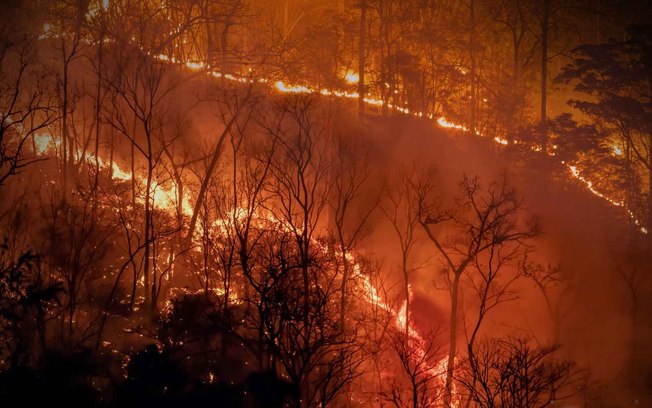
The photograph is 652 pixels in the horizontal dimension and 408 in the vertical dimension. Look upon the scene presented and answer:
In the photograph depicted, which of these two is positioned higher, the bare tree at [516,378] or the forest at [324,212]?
the forest at [324,212]

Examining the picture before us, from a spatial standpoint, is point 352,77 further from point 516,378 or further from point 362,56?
point 516,378

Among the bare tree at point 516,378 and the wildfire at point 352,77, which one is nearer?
the bare tree at point 516,378

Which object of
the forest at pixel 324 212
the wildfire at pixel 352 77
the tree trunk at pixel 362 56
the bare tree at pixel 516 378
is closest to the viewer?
the bare tree at pixel 516 378

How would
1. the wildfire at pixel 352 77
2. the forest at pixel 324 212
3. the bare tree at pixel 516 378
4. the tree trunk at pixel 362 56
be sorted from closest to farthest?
the bare tree at pixel 516 378
the forest at pixel 324 212
the tree trunk at pixel 362 56
the wildfire at pixel 352 77

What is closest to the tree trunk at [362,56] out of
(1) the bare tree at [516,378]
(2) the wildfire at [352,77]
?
(2) the wildfire at [352,77]

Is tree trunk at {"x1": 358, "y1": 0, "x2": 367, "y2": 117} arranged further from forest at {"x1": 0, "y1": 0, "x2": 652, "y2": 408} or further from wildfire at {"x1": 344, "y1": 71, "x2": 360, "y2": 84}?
wildfire at {"x1": 344, "y1": 71, "x2": 360, "y2": 84}

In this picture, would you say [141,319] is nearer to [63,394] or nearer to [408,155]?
[63,394]

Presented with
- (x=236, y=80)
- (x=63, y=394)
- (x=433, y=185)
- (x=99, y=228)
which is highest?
(x=236, y=80)

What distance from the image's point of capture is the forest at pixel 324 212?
20984 millimetres

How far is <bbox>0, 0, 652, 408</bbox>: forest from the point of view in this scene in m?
21.0

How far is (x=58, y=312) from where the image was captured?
20578 millimetres

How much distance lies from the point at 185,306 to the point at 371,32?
85.5 ft

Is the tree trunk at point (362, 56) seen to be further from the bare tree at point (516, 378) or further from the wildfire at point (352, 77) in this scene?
the bare tree at point (516, 378)

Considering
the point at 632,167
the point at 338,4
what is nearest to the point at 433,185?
the point at 632,167
